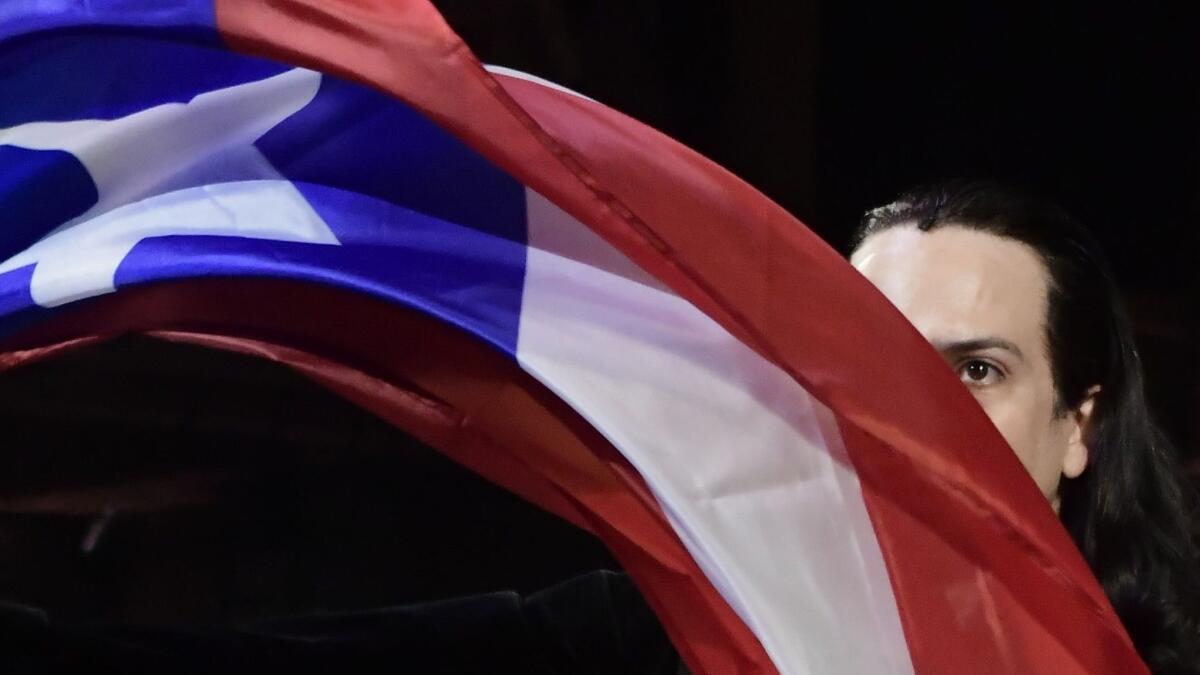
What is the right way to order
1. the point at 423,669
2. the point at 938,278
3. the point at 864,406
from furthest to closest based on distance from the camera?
the point at 423,669 < the point at 938,278 < the point at 864,406

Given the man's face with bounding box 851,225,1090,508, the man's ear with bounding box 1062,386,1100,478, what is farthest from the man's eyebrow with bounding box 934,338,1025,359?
the man's ear with bounding box 1062,386,1100,478

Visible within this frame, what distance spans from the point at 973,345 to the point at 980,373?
0.08ft

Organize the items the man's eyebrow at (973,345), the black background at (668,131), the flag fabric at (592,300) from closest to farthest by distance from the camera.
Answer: the flag fabric at (592,300), the man's eyebrow at (973,345), the black background at (668,131)

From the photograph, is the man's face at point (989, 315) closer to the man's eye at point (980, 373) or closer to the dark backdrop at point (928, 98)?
the man's eye at point (980, 373)

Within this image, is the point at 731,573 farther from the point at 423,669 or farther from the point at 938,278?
the point at 423,669

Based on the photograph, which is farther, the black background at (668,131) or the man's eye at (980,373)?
the black background at (668,131)

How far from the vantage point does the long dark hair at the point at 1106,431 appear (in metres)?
0.81

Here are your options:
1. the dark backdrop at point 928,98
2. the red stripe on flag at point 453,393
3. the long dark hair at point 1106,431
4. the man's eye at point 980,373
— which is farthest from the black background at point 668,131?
the red stripe on flag at point 453,393

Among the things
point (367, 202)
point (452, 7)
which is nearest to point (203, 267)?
point (367, 202)

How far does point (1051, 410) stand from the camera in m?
0.79

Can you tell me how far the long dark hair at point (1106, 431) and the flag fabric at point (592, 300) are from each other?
0.32 m

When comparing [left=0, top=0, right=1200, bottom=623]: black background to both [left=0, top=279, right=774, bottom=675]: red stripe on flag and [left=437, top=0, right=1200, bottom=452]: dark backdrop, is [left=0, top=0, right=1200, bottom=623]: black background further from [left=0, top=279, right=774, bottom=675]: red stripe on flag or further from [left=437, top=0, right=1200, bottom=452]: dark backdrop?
[left=0, top=279, right=774, bottom=675]: red stripe on flag

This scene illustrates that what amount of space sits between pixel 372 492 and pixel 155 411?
0.27 m

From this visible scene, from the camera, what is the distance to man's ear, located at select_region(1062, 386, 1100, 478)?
831 millimetres
